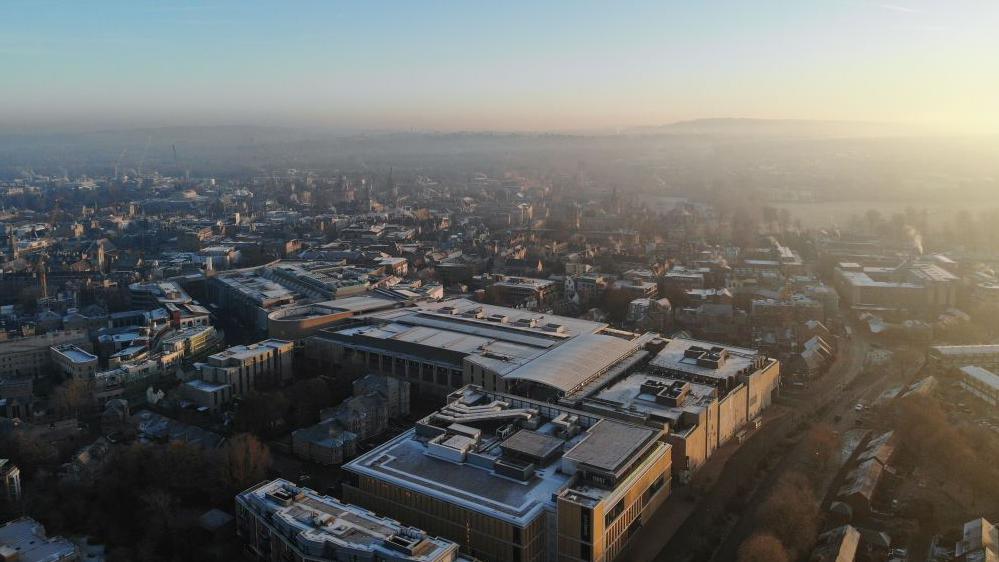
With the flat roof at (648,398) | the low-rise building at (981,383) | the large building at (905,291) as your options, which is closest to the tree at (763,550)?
the flat roof at (648,398)

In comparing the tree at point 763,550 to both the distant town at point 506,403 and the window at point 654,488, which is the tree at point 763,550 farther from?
the window at point 654,488

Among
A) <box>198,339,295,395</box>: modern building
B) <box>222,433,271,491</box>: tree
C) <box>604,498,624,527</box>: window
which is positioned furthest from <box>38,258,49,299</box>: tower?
<box>604,498,624,527</box>: window

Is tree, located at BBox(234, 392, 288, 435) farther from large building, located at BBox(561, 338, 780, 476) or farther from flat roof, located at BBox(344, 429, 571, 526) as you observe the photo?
large building, located at BBox(561, 338, 780, 476)

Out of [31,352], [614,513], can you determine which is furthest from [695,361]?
[31,352]

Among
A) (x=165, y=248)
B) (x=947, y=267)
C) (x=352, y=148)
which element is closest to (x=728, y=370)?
(x=947, y=267)

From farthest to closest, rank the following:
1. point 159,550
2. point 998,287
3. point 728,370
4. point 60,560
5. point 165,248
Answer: point 165,248 < point 998,287 < point 728,370 < point 159,550 < point 60,560

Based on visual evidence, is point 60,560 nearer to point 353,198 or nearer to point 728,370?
point 728,370
